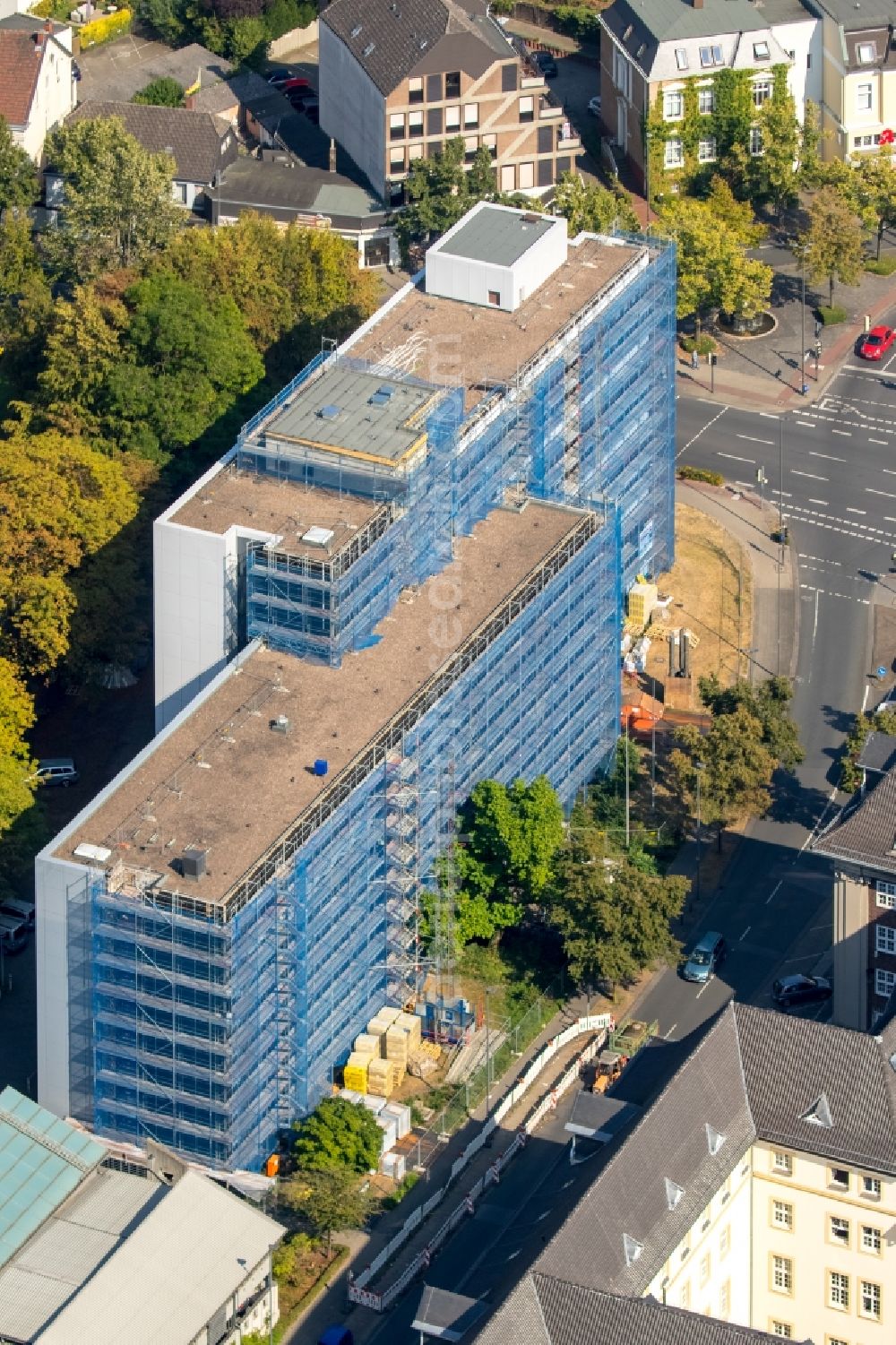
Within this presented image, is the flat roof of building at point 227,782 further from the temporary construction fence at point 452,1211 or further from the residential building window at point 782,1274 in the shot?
the residential building window at point 782,1274

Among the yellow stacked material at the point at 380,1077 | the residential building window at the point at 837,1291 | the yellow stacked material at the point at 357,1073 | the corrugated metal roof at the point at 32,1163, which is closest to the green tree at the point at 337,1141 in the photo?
the yellow stacked material at the point at 357,1073

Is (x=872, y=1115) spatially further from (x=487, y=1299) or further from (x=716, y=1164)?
(x=487, y=1299)

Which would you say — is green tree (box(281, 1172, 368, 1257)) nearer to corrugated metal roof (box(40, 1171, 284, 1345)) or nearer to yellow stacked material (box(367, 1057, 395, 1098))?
corrugated metal roof (box(40, 1171, 284, 1345))

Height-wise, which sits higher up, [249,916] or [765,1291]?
[249,916]

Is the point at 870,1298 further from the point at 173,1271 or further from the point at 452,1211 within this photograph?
the point at 173,1271

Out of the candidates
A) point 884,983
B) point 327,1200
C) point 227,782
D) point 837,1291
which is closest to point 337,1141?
point 327,1200

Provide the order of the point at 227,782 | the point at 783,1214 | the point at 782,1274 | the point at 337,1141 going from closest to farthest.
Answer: the point at 783,1214, the point at 782,1274, the point at 337,1141, the point at 227,782

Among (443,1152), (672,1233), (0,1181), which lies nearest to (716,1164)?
(672,1233)
